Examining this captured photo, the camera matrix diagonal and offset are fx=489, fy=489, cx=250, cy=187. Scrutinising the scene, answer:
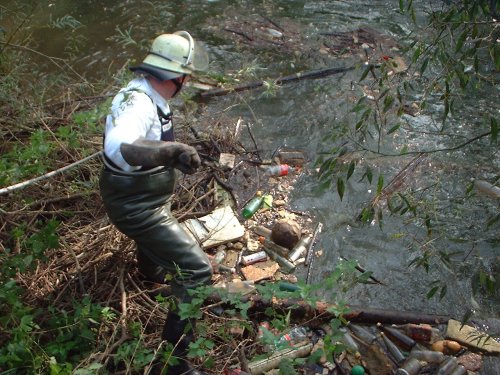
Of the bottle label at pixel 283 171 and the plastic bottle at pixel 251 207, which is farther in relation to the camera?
the bottle label at pixel 283 171

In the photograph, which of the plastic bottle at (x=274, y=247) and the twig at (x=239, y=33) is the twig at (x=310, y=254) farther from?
the twig at (x=239, y=33)

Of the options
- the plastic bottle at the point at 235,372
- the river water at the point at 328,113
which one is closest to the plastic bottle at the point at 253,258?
the river water at the point at 328,113

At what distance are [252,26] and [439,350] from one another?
5.96 metres

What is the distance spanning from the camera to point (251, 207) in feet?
15.1

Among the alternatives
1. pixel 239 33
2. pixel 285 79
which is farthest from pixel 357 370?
pixel 239 33

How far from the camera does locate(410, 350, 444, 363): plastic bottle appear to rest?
348 centimetres

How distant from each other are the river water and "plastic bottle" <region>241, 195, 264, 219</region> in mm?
383

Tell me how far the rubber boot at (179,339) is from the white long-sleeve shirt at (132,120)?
1.01m

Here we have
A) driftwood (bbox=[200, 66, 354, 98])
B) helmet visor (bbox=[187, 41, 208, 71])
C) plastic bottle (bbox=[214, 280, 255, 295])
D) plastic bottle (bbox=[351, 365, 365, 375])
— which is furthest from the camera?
driftwood (bbox=[200, 66, 354, 98])

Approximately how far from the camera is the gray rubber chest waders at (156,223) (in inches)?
122

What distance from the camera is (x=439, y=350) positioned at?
11.6 ft

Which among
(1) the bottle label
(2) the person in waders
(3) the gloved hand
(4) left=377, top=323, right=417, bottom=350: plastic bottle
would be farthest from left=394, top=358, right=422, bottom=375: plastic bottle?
(1) the bottle label

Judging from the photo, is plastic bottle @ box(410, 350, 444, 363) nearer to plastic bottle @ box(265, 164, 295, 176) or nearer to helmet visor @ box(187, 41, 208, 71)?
plastic bottle @ box(265, 164, 295, 176)

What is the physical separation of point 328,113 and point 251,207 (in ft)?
6.84
